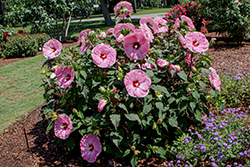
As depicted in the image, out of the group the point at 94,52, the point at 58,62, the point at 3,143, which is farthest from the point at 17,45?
the point at 94,52

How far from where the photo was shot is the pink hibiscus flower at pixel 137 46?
1.97 m

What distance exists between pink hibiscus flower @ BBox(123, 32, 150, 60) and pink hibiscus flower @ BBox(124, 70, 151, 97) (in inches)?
6.5

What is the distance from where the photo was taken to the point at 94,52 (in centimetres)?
207

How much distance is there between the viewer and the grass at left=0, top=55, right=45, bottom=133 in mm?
3967

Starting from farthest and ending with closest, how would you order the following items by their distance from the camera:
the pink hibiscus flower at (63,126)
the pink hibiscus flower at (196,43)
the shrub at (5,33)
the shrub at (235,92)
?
the shrub at (5,33) → the shrub at (235,92) → the pink hibiscus flower at (63,126) → the pink hibiscus flower at (196,43)

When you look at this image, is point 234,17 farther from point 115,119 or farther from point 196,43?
point 115,119

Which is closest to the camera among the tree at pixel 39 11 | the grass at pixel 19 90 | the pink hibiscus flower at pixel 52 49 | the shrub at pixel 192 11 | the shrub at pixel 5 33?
the pink hibiscus flower at pixel 52 49

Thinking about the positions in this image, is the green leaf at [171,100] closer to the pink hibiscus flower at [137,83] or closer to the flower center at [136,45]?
the pink hibiscus flower at [137,83]

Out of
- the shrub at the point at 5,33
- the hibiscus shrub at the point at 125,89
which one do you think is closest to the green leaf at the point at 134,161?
the hibiscus shrub at the point at 125,89

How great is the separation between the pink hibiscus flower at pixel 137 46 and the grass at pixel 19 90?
276 cm

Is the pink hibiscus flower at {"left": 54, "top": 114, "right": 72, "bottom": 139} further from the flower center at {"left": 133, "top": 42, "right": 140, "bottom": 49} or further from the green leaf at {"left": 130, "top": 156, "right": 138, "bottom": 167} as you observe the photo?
the flower center at {"left": 133, "top": 42, "right": 140, "bottom": 49}

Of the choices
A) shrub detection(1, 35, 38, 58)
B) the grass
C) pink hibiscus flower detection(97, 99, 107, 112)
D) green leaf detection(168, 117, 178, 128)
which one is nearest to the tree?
shrub detection(1, 35, 38, 58)

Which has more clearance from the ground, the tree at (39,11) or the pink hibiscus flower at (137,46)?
the tree at (39,11)

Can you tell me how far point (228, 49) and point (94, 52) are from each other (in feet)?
17.6
